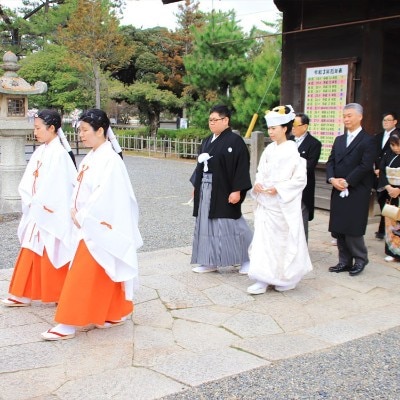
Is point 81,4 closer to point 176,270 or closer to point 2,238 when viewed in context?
point 2,238

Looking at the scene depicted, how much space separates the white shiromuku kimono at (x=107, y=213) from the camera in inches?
144

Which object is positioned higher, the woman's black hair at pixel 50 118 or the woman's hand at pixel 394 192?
the woman's black hair at pixel 50 118

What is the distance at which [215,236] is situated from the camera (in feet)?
17.4

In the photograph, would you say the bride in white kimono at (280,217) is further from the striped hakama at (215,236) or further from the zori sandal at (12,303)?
the zori sandal at (12,303)

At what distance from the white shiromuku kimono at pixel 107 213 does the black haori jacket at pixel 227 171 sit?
1557 millimetres

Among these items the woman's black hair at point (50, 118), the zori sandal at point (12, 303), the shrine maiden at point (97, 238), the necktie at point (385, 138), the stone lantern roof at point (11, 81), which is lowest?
the zori sandal at point (12, 303)

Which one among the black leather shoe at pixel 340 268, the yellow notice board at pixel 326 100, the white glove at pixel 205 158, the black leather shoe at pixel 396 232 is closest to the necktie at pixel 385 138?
the yellow notice board at pixel 326 100

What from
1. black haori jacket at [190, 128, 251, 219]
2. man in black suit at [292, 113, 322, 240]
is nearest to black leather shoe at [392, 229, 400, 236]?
man in black suit at [292, 113, 322, 240]

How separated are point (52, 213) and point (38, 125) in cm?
79

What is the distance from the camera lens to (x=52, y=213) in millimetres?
4191

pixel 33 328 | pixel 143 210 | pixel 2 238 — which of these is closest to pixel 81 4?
pixel 143 210

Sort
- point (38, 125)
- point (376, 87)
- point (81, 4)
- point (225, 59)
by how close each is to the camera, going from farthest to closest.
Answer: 1. point (81, 4)
2. point (225, 59)
3. point (376, 87)
4. point (38, 125)

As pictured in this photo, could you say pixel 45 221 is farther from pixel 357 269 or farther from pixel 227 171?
pixel 357 269

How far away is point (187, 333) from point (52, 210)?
1487mm
